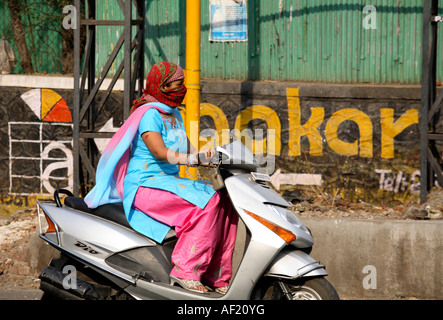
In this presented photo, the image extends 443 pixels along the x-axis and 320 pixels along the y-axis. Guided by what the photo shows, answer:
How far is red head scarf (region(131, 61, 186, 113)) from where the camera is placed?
3.83 meters

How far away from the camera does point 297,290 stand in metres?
3.41

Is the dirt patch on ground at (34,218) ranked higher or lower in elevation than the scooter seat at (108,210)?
lower

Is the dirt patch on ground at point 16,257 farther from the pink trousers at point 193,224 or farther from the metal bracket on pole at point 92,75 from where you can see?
the pink trousers at point 193,224

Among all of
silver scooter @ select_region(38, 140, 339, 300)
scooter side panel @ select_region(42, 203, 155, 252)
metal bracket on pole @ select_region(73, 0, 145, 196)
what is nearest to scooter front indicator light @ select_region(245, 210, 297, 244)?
silver scooter @ select_region(38, 140, 339, 300)

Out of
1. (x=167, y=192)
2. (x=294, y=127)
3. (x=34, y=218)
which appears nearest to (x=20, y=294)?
(x=34, y=218)

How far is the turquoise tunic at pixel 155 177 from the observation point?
3.68 metres

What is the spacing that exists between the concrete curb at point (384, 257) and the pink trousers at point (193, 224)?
1.64 meters

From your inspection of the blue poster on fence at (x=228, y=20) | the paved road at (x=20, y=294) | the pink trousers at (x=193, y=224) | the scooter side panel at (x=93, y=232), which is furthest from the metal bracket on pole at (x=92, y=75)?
the pink trousers at (x=193, y=224)

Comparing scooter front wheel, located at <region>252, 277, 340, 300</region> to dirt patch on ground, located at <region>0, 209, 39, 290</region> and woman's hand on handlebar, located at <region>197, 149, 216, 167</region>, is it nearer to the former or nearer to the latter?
woman's hand on handlebar, located at <region>197, 149, 216, 167</region>

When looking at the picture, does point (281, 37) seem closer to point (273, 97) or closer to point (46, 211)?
point (273, 97)

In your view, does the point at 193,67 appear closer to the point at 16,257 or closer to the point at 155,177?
the point at 155,177

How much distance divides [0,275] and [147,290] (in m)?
2.61

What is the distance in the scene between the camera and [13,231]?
257 inches
